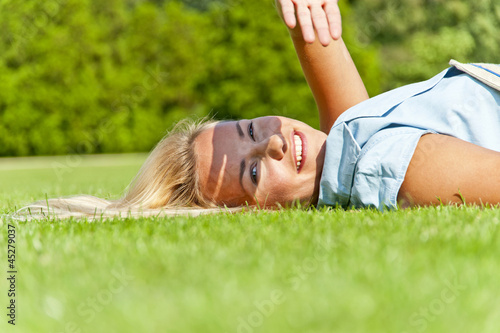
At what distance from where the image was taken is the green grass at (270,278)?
149cm

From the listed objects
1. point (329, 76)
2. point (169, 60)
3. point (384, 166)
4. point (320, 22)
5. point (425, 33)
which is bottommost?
point (169, 60)

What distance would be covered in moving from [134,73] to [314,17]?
22.6 m

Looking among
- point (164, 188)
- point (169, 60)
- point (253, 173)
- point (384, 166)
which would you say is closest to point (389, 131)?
point (384, 166)

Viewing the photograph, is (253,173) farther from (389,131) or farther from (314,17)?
(314,17)

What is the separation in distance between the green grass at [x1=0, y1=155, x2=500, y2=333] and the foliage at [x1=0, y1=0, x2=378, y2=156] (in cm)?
1905

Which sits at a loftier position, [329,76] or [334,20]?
[334,20]

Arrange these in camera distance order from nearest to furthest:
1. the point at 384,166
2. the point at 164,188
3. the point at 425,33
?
1. the point at 384,166
2. the point at 164,188
3. the point at 425,33

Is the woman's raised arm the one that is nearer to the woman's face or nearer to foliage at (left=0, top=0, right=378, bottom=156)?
the woman's face

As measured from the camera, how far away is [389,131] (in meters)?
3.51

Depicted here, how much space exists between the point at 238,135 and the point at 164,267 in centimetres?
212

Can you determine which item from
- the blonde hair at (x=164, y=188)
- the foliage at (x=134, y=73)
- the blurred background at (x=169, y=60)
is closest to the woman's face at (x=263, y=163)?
the blonde hair at (x=164, y=188)

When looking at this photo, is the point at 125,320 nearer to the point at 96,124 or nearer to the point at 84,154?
the point at 96,124

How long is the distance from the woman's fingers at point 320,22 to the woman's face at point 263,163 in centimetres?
75

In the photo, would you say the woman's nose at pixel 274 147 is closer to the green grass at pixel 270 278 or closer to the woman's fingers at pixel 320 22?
the woman's fingers at pixel 320 22
